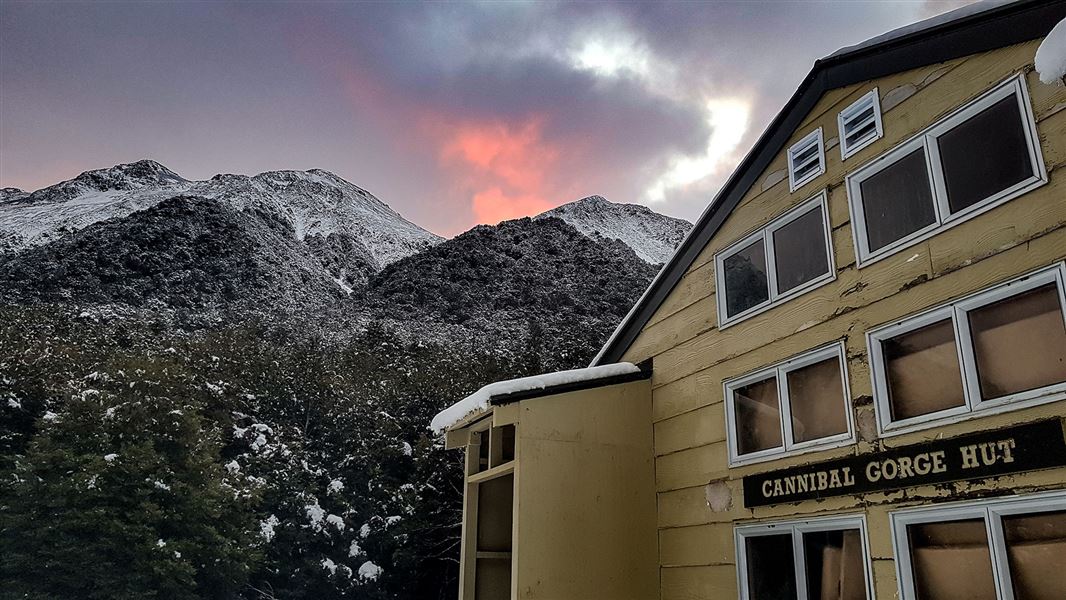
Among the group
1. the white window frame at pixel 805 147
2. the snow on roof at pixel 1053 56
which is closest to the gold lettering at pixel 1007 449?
the snow on roof at pixel 1053 56

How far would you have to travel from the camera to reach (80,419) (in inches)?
671

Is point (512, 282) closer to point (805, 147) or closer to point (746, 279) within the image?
point (746, 279)

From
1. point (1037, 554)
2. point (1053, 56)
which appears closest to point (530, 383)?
point (1037, 554)

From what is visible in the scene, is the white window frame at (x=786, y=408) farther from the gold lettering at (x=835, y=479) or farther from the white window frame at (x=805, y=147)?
the white window frame at (x=805, y=147)

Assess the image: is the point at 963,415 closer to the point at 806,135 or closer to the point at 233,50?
the point at 806,135

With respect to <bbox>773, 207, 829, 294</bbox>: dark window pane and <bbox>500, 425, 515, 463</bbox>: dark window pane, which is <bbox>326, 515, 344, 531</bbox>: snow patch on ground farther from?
<bbox>773, 207, 829, 294</bbox>: dark window pane

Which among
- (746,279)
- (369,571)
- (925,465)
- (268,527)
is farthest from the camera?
(369,571)

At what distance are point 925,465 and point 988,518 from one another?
0.44 metres

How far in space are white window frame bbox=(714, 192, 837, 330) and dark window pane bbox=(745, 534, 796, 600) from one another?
1831 mm

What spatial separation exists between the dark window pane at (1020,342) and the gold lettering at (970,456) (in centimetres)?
30

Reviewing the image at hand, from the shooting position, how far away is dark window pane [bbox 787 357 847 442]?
15.7 feet

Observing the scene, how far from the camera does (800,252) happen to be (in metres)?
5.48

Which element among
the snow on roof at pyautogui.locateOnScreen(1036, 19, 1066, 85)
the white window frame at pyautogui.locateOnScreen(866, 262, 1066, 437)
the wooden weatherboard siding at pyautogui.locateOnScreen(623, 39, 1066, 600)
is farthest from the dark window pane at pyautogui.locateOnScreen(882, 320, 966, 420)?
the snow on roof at pyautogui.locateOnScreen(1036, 19, 1066, 85)

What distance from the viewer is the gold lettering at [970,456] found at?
3.72 meters
